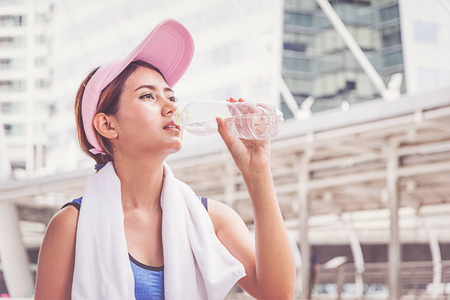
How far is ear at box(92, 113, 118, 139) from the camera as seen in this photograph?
1.90m

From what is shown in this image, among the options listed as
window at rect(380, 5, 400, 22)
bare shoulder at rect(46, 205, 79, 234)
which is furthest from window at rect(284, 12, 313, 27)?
bare shoulder at rect(46, 205, 79, 234)

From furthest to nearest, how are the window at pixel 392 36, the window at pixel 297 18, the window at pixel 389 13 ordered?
1. the window at pixel 297 18
2. the window at pixel 389 13
3. the window at pixel 392 36

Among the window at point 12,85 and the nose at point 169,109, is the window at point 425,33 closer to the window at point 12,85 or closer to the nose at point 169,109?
the nose at point 169,109

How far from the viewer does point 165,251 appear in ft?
5.89

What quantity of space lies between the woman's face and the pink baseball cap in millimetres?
60

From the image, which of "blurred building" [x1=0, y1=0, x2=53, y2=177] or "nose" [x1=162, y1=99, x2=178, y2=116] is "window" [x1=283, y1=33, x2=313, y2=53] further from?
"nose" [x1=162, y1=99, x2=178, y2=116]

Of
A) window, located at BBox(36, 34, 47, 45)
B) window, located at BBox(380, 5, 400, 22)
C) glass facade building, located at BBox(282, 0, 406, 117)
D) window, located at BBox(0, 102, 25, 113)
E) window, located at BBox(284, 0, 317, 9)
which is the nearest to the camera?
glass facade building, located at BBox(282, 0, 406, 117)

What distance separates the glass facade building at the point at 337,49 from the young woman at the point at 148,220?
70.6 ft

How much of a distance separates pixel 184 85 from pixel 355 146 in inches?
1201

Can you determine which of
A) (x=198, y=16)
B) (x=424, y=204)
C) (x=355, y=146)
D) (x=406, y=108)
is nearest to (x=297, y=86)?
(x=198, y=16)

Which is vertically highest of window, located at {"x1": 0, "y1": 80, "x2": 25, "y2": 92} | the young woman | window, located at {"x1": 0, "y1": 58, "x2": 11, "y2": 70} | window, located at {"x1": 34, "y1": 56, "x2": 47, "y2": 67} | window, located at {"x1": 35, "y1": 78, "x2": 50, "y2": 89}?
window, located at {"x1": 34, "y1": 56, "x2": 47, "y2": 67}

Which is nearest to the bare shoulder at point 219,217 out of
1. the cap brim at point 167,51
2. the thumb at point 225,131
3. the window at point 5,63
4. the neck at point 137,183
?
the neck at point 137,183

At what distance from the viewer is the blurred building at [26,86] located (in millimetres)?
50062

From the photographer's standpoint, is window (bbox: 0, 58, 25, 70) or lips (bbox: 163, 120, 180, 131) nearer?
lips (bbox: 163, 120, 180, 131)
